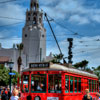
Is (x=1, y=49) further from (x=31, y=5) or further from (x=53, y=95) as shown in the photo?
(x=53, y=95)

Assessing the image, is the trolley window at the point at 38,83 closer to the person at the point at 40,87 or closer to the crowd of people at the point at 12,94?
the person at the point at 40,87

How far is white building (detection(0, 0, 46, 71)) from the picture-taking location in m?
98.1

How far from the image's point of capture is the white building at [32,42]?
98.1 meters

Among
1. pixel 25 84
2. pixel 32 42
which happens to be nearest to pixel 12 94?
pixel 25 84

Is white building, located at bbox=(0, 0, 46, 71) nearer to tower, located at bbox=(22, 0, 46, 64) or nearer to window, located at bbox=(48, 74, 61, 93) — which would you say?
tower, located at bbox=(22, 0, 46, 64)

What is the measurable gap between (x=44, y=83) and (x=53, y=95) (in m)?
0.80

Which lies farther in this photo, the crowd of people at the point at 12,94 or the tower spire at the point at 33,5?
the tower spire at the point at 33,5

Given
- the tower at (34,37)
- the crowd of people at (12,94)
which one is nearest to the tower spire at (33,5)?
the tower at (34,37)

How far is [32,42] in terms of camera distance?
338ft

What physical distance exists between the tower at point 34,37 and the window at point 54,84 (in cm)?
8319

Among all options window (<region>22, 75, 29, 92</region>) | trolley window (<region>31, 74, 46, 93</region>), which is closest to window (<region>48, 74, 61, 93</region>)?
trolley window (<region>31, 74, 46, 93</region>)

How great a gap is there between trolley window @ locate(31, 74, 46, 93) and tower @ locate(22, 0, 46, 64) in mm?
82805

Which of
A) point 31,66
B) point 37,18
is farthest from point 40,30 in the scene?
point 31,66

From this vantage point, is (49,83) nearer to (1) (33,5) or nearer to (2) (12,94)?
(2) (12,94)
